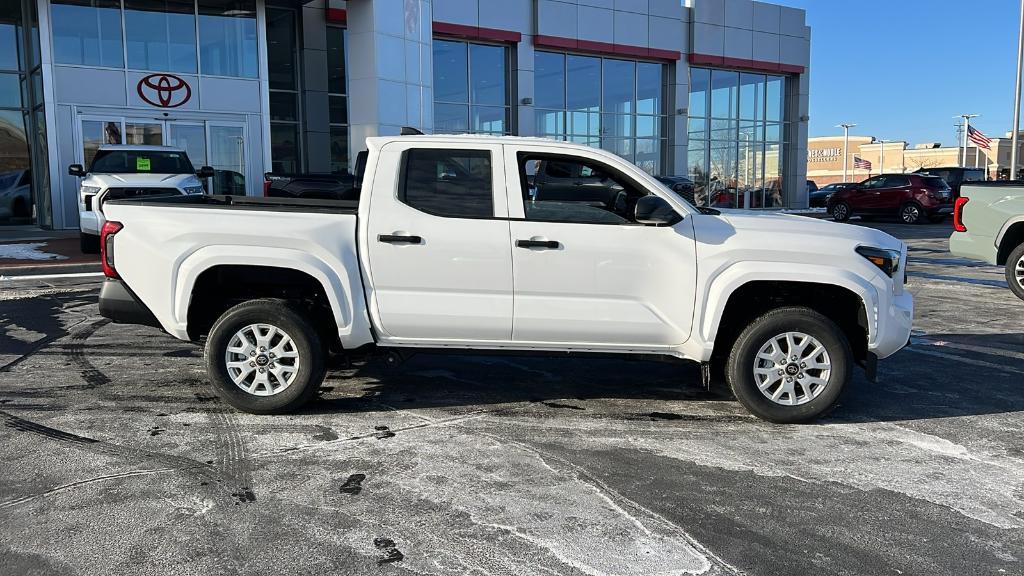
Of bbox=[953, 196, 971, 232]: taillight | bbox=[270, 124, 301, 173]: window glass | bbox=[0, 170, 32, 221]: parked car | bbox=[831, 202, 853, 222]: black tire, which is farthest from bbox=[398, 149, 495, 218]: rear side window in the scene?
bbox=[831, 202, 853, 222]: black tire

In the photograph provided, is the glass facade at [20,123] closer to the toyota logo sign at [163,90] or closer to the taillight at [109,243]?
the toyota logo sign at [163,90]

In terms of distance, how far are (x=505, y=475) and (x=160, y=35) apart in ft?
69.1

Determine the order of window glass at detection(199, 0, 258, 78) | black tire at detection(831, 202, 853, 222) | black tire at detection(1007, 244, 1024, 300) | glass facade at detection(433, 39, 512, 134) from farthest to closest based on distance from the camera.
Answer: black tire at detection(831, 202, 853, 222)
glass facade at detection(433, 39, 512, 134)
window glass at detection(199, 0, 258, 78)
black tire at detection(1007, 244, 1024, 300)

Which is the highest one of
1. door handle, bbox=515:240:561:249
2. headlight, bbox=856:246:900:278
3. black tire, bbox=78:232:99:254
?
door handle, bbox=515:240:561:249

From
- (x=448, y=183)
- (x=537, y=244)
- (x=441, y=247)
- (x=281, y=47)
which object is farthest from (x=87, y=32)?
(x=537, y=244)

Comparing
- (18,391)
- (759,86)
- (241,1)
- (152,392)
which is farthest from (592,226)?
(759,86)

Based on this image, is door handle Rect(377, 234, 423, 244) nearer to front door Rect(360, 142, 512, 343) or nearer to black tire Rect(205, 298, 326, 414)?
front door Rect(360, 142, 512, 343)

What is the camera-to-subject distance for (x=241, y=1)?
22484 mm

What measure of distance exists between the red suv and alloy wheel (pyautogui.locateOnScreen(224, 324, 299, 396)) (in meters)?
26.4

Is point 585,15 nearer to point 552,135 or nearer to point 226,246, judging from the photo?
point 552,135

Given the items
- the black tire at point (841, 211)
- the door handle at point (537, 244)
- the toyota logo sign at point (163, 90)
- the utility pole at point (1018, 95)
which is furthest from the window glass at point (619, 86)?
the door handle at point (537, 244)

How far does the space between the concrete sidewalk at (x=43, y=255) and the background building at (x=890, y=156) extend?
83563mm

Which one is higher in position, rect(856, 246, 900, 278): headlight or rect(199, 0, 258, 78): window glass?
rect(199, 0, 258, 78): window glass

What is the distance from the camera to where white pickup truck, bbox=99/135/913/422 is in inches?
209
